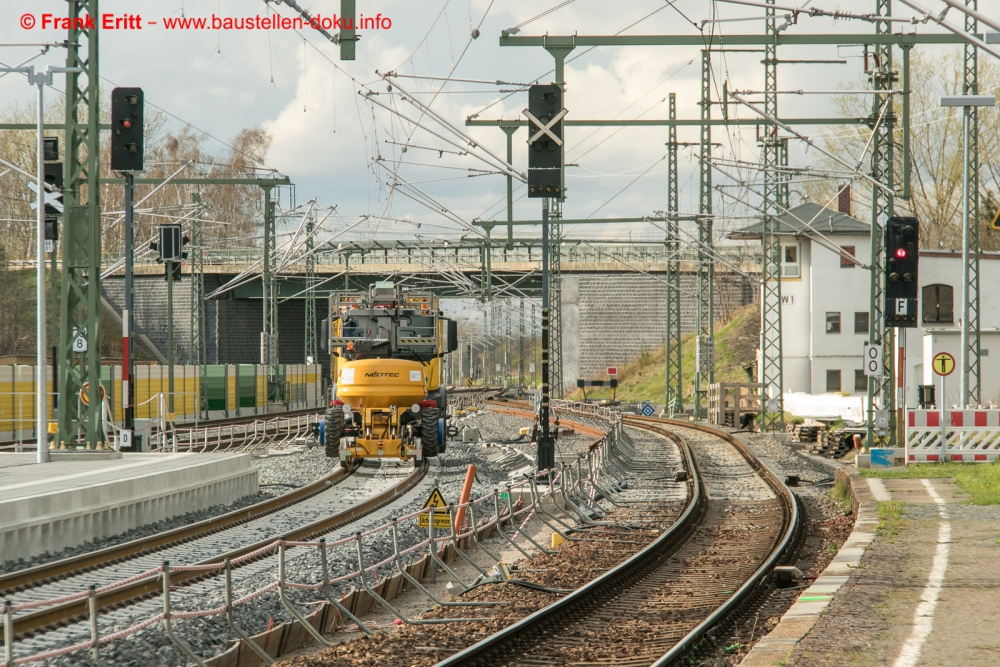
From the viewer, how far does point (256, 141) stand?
9300 centimetres

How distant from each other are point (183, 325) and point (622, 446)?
56.1 m

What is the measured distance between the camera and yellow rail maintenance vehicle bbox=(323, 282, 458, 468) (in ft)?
86.2

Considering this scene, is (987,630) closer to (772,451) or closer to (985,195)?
(772,451)

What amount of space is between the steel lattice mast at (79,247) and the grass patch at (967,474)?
15.2 meters

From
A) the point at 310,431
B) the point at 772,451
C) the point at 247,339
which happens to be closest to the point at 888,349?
the point at 772,451

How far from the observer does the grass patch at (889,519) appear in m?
14.7

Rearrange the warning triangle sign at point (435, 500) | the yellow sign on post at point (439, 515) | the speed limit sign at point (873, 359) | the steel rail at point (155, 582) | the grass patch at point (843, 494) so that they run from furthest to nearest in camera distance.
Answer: the speed limit sign at point (873, 359) → the grass patch at point (843, 494) → the yellow sign on post at point (439, 515) → the warning triangle sign at point (435, 500) → the steel rail at point (155, 582)

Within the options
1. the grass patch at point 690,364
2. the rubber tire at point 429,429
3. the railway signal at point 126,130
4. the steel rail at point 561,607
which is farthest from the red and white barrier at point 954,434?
the grass patch at point 690,364

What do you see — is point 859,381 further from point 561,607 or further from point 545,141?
point 561,607

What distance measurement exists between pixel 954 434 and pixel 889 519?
10.6m

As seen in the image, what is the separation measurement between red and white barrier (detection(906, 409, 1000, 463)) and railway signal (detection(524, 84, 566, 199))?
445 inches

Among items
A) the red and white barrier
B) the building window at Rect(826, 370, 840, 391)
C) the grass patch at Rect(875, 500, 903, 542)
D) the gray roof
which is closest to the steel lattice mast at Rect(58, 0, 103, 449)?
the grass patch at Rect(875, 500, 903, 542)

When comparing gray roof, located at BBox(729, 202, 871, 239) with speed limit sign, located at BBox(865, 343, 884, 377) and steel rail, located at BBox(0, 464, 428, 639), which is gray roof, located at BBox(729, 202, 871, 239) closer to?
speed limit sign, located at BBox(865, 343, 884, 377)

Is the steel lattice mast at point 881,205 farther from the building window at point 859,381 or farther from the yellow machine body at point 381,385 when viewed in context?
the building window at point 859,381
